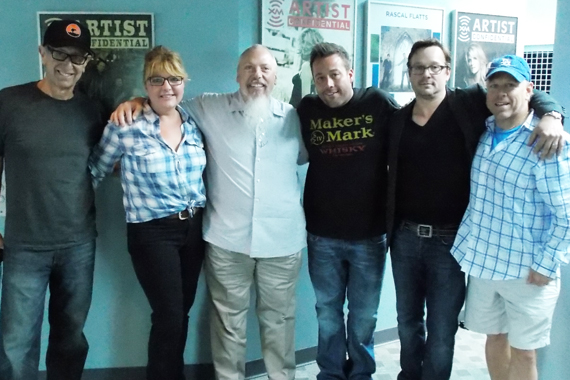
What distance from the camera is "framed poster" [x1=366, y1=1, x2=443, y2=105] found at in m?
2.60

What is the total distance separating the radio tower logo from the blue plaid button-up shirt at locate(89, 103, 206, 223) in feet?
2.26

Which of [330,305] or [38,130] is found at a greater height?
[38,130]

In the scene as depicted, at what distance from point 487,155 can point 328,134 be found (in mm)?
645

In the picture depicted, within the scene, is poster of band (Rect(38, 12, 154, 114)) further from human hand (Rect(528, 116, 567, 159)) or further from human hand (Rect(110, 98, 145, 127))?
human hand (Rect(528, 116, 567, 159))

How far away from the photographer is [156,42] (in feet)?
7.19

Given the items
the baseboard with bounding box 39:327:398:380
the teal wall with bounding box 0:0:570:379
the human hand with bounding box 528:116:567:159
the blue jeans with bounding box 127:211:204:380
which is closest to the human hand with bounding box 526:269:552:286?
→ the human hand with bounding box 528:116:567:159

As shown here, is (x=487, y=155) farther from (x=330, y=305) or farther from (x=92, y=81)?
(x=92, y=81)

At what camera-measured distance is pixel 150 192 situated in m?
1.95

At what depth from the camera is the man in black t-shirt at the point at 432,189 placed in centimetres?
190

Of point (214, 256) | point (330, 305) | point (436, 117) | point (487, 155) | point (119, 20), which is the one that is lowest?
point (330, 305)

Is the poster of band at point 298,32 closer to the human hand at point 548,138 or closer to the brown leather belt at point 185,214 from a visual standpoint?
the brown leather belt at point 185,214

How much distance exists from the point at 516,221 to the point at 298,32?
1316mm

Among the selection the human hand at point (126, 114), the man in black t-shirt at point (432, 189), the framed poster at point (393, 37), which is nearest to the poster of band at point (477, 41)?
the framed poster at point (393, 37)

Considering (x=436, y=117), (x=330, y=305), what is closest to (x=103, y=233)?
(x=330, y=305)
